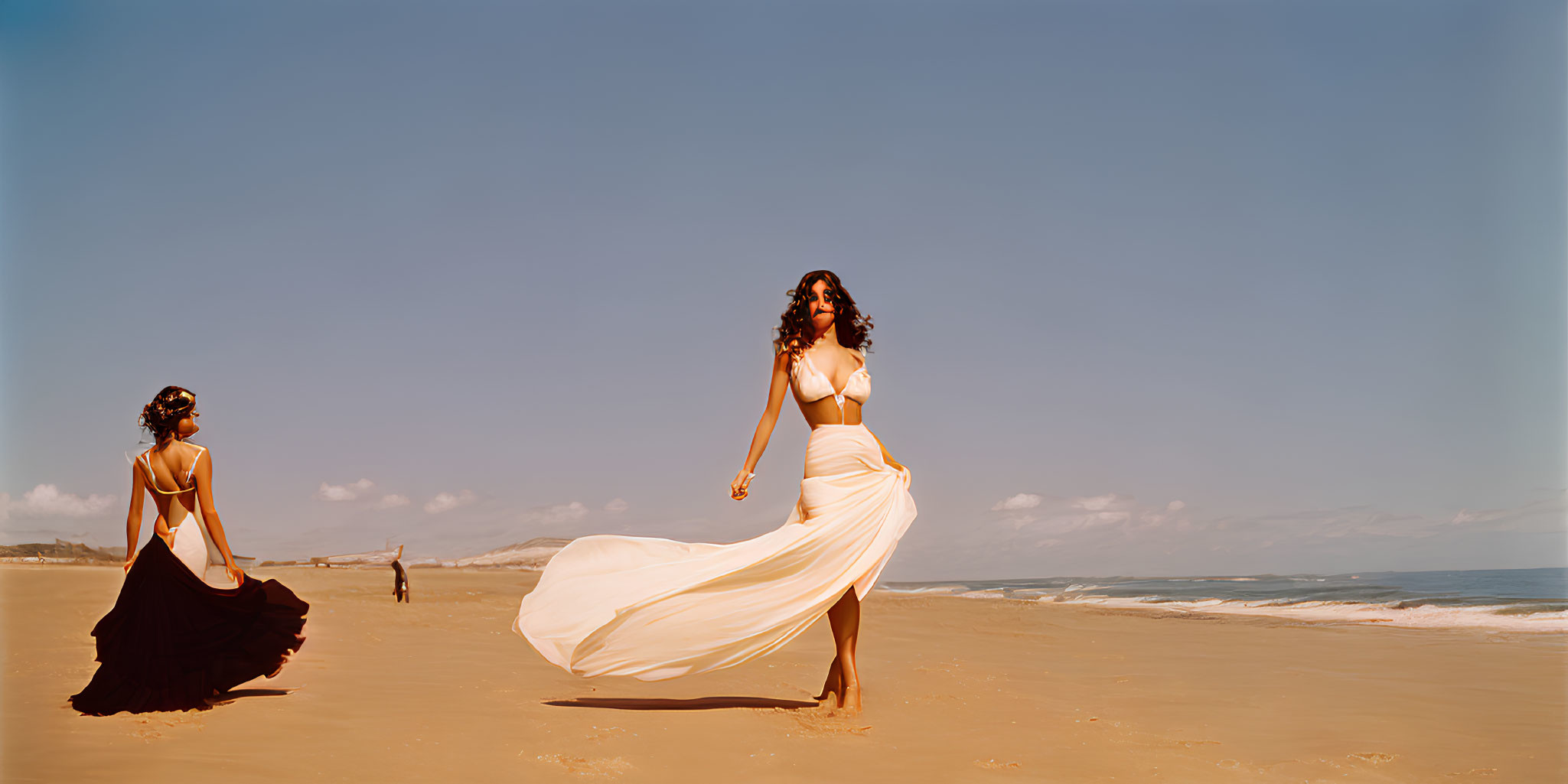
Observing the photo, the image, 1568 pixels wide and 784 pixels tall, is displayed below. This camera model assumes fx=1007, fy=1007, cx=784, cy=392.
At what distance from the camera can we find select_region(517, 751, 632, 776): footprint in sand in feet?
15.0

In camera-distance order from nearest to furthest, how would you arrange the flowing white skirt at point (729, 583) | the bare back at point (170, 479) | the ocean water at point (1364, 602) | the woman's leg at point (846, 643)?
the flowing white skirt at point (729, 583)
the woman's leg at point (846, 643)
the bare back at point (170, 479)
the ocean water at point (1364, 602)

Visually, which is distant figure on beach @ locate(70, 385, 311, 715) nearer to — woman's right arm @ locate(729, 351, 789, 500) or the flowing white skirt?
the flowing white skirt

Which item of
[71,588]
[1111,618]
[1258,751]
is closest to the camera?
[1258,751]

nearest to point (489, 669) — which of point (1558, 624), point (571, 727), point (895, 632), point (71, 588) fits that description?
point (571, 727)

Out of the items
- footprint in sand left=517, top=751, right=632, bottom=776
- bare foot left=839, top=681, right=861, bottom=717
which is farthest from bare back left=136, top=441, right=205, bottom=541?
bare foot left=839, top=681, right=861, bottom=717

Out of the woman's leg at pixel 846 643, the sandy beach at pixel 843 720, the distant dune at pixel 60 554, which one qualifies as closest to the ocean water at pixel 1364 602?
the sandy beach at pixel 843 720

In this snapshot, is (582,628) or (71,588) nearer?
(582,628)

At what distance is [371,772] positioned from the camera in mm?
4559

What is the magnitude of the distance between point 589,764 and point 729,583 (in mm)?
1628

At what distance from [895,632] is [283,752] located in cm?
1017

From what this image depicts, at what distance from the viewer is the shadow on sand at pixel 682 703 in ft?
20.9

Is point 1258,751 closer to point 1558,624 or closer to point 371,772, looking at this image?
point 371,772

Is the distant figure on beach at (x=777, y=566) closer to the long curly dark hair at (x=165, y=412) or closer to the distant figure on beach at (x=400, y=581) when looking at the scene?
the long curly dark hair at (x=165, y=412)

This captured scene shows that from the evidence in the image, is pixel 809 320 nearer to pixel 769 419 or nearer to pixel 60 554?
pixel 769 419
